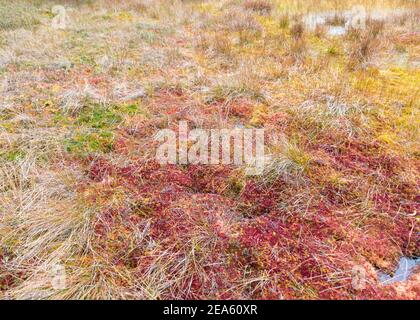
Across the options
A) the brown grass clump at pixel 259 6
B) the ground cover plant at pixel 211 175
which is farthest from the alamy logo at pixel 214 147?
the brown grass clump at pixel 259 6

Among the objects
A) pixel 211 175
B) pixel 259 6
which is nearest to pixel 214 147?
pixel 211 175

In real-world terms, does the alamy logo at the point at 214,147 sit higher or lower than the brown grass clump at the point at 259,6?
lower

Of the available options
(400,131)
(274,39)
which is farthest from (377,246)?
(274,39)

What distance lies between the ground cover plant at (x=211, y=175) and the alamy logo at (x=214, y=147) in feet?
0.32

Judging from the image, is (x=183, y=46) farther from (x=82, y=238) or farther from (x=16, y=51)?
(x=82, y=238)

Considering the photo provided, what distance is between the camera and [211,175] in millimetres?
2908

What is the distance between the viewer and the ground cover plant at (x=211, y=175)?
2.10 metres

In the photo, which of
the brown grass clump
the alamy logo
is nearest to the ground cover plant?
the alamy logo

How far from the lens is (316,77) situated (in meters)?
4.43

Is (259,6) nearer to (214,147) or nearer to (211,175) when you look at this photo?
(214,147)

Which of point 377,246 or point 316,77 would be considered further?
point 316,77

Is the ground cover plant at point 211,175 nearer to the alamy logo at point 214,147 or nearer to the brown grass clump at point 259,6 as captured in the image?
the alamy logo at point 214,147

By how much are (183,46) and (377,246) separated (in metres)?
4.92

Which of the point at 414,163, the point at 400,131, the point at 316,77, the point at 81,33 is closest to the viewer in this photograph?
the point at 414,163
